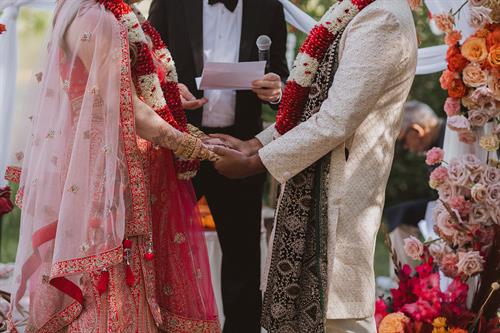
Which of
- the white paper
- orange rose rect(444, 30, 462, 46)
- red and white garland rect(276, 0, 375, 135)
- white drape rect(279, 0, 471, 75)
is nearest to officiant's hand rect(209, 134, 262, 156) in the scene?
the white paper

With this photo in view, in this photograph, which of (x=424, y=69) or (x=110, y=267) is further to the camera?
(x=424, y=69)

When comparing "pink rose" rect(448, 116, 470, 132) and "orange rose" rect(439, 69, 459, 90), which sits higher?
"orange rose" rect(439, 69, 459, 90)

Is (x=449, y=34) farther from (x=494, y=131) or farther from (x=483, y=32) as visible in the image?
(x=494, y=131)

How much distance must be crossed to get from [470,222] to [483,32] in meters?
0.92

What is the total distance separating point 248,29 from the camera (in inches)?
160

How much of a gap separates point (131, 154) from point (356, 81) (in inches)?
→ 34.9

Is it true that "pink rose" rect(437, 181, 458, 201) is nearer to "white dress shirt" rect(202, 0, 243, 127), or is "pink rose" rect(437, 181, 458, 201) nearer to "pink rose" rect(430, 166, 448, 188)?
"pink rose" rect(430, 166, 448, 188)

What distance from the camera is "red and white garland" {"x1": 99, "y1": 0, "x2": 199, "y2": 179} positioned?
3.08m

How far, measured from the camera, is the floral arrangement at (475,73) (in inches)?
150

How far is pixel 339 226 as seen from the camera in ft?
10.3

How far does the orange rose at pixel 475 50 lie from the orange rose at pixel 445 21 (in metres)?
0.15

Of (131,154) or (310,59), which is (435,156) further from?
(131,154)

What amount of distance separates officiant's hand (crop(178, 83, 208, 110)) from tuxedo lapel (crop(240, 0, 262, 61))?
0.39 metres

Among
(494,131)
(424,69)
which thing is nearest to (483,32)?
(494,131)
